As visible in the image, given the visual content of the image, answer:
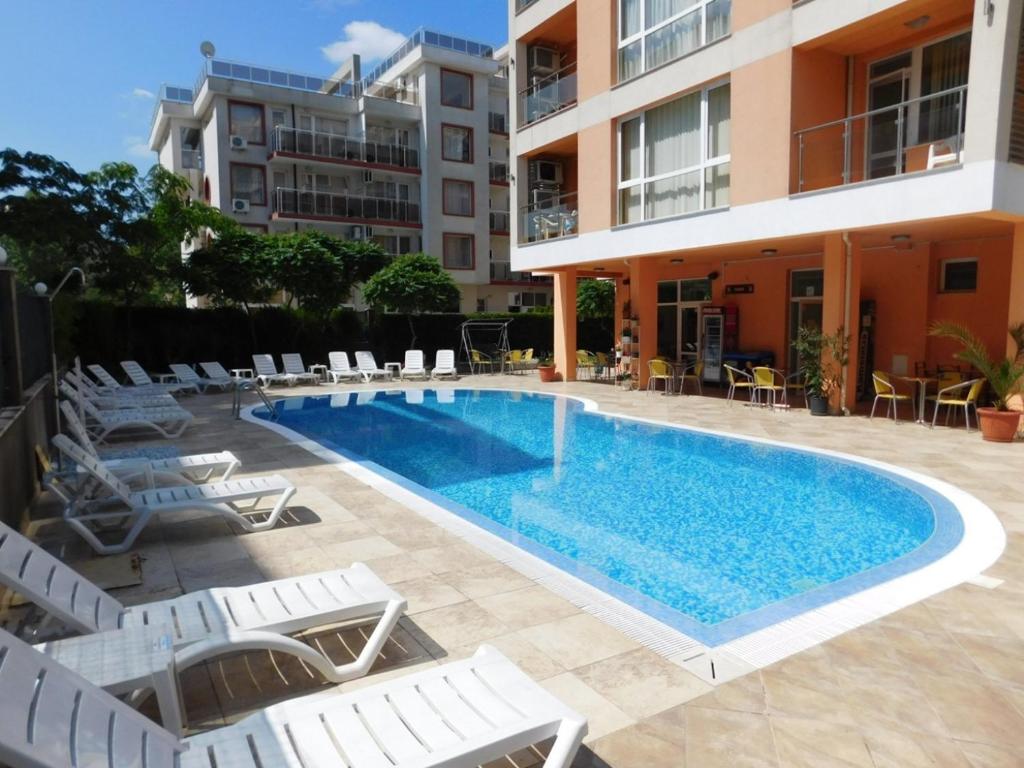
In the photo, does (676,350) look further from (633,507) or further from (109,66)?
(109,66)

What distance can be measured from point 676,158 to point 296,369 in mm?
11859

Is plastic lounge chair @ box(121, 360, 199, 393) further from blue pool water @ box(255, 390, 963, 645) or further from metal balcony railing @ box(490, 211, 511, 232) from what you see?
metal balcony railing @ box(490, 211, 511, 232)

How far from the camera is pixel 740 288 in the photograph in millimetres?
18000

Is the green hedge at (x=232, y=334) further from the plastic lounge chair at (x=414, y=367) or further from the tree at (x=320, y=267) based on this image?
the plastic lounge chair at (x=414, y=367)

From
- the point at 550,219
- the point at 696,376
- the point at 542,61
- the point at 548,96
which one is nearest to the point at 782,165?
the point at 696,376

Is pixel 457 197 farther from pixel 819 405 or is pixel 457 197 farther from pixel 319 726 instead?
pixel 319 726

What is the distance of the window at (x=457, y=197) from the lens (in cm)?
3434

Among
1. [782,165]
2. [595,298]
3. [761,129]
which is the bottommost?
[595,298]

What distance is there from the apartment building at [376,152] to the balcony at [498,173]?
60 millimetres

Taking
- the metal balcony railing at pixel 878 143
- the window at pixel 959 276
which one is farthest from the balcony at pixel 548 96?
the window at pixel 959 276

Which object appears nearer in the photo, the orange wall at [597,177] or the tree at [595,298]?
the orange wall at [597,177]

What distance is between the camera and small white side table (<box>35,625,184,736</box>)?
285 cm

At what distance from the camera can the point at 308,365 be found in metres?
22.8

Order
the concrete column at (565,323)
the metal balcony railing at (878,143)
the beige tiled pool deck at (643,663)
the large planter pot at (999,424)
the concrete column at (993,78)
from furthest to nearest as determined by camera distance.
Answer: the concrete column at (565,323) → the metal balcony railing at (878,143) → the large planter pot at (999,424) → the concrete column at (993,78) → the beige tiled pool deck at (643,663)
